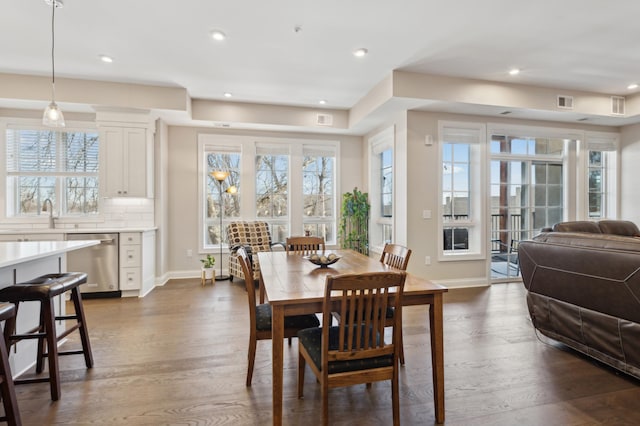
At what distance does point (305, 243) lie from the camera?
10.9ft

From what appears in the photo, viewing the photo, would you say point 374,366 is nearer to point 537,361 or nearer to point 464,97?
point 537,361

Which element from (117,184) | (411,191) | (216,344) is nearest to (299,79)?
(411,191)

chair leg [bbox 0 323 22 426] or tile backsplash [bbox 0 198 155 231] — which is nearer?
chair leg [bbox 0 323 22 426]

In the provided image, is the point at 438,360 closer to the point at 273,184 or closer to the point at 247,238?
the point at 247,238

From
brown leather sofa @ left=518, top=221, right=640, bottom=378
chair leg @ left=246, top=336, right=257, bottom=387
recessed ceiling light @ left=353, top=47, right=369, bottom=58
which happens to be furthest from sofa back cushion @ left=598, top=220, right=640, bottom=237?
chair leg @ left=246, top=336, right=257, bottom=387

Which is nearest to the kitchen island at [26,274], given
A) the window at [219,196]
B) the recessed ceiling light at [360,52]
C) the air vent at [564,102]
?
the window at [219,196]

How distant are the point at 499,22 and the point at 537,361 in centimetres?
304

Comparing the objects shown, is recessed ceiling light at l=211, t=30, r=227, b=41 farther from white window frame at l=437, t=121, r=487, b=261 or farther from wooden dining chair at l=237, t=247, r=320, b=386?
white window frame at l=437, t=121, r=487, b=261

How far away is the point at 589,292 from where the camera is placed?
89.0 inches

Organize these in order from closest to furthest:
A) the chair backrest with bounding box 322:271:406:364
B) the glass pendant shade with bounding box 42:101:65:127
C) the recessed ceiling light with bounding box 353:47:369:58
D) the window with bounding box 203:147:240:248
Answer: the chair backrest with bounding box 322:271:406:364 → the glass pendant shade with bounding box 42:101:65:127 → the recessed ceiling light with bounding box 353:47:369:58 → the window with bounding box 203:147:240:248

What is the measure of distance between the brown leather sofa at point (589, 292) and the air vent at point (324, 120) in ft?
12.1

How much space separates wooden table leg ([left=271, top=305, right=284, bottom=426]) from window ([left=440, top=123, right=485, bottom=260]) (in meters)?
3.81

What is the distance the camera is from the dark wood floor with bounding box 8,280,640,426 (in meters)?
1.79

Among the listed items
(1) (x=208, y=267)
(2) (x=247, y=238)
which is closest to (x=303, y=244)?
(2) (x=247, y=238)
